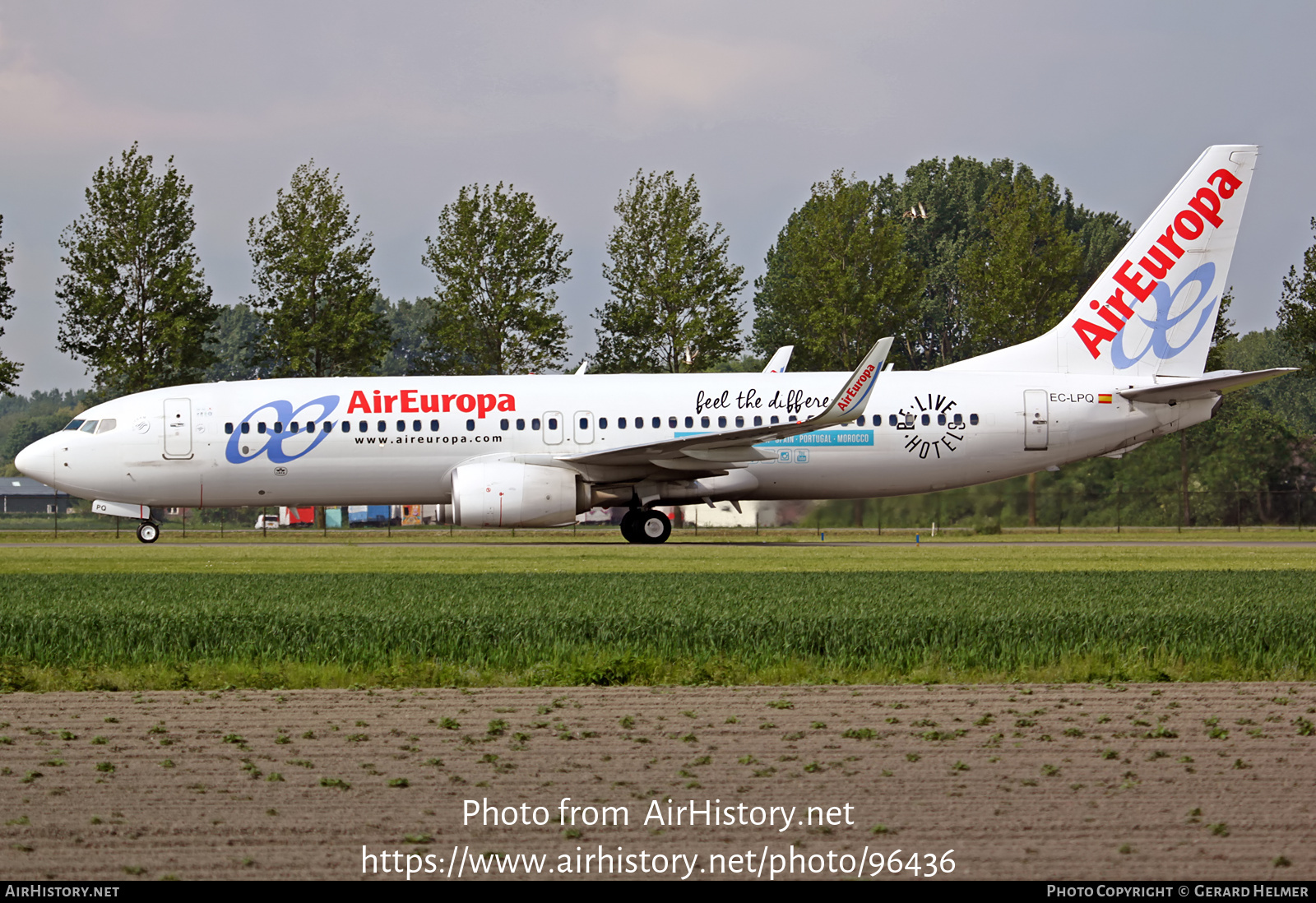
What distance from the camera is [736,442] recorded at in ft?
83.7

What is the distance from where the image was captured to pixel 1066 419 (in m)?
27.7

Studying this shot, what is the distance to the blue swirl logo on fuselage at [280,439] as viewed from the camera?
27.0m

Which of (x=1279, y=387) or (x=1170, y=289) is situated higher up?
(x=1279, y=387)

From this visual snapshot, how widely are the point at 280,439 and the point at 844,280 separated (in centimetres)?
2505

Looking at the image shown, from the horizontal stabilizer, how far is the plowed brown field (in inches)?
700

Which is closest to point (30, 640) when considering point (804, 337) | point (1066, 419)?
point (1066, 419)

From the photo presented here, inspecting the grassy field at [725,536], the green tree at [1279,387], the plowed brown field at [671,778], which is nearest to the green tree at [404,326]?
the green tree at [1279,387]

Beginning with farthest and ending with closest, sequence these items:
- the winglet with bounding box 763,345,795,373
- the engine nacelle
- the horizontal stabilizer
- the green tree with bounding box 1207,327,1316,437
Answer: the green tree with bounding box 1207,327,1316,437, the winglet with bounding box 763,345,795,373, the engine nacelle, the horizontal stabilizer

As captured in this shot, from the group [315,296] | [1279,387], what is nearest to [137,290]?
[315,296]

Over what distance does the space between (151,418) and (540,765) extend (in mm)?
22955

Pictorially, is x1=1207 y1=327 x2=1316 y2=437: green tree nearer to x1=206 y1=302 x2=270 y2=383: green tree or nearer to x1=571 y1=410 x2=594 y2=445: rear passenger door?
Answer: x1=571 y1=410 x2=594 y2=445: rear passenger door

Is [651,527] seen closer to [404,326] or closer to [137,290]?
[137,290]

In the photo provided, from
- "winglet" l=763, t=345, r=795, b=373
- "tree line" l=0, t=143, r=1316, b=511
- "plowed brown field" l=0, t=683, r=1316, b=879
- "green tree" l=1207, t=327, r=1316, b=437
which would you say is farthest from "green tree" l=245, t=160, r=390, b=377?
"green tree" l=1207, t=327, r=1316, b=437

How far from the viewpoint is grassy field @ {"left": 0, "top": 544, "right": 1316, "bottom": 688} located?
33.1ft
